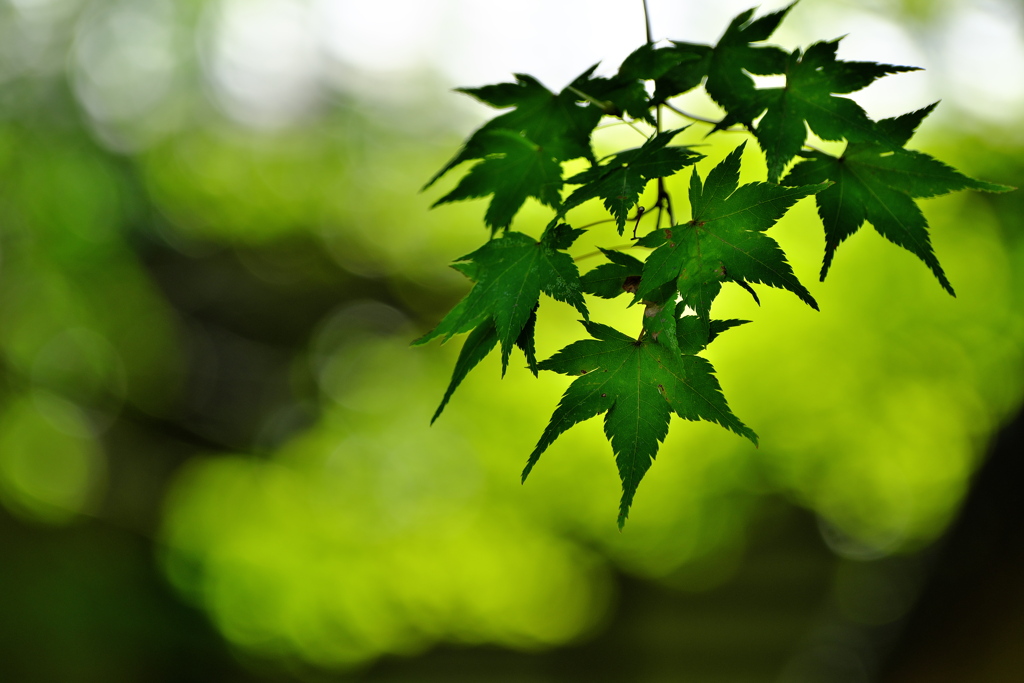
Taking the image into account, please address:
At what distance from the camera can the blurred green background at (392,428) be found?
3160 millimetres

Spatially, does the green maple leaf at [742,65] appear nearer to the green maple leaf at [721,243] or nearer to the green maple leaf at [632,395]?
the green maple leaf at [721,243]

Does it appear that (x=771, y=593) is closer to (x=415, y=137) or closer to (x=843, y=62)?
(x=415, y=137)

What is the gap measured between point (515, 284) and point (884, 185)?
377mm

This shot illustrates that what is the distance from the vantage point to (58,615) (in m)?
4.36

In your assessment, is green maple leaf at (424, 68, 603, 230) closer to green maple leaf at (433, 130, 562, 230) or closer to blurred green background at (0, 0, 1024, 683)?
green maple leaf at (433, 130, 562, 230)

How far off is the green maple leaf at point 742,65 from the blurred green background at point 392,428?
2.45 m

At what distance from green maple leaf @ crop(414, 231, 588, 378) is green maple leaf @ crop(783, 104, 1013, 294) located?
252 millimetres

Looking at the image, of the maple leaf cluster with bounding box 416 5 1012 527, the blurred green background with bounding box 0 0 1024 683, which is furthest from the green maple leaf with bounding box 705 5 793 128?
the blurred green background with bounding box 0 0 1024 683

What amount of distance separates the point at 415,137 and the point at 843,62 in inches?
165

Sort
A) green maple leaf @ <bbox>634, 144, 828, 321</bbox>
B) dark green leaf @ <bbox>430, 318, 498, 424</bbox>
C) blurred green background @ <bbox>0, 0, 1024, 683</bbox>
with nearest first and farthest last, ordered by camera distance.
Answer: green maple leaf @ <bbox>634, 144, 828, 321</bbox> < dark green leaf @ <bbox>430, 318, 498, 424</bbox> < blurred green background @ <bbox>0, 0, 1024, 683</bbox>

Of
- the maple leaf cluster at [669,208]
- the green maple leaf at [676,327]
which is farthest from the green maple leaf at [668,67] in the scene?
the green maple leaf at [676,327]

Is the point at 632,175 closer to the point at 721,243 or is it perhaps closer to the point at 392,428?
the point at 721,243

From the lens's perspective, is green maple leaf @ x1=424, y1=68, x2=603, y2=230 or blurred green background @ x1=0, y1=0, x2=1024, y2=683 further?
blurred green background @ x1=0, y1=0, x2=1024, y2=683

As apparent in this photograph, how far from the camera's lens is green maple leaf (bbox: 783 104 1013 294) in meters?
0.68
